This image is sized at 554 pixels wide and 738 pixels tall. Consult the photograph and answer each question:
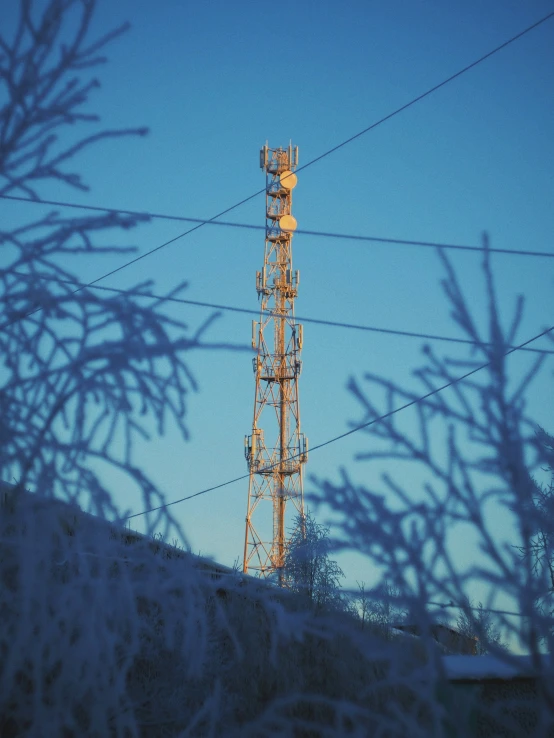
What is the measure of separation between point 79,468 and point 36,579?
0.39m

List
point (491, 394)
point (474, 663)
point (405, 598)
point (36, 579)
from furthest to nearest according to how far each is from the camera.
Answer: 1. point (474, 663)
2. point (36, 579)
3. point (491, 394)
4. point (405, 598)

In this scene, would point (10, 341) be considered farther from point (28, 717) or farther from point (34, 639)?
point (28, 717)

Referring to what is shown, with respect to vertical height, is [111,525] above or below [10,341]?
below

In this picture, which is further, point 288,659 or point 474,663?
point 288,659

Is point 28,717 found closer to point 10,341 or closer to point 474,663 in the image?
point 10,341

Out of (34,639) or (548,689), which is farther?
(34,639)

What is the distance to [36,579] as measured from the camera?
8.04 ft

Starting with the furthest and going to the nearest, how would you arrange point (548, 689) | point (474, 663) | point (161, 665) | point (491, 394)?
point (161, 665), point (474, 663), point (491, 394), point (548, 689)

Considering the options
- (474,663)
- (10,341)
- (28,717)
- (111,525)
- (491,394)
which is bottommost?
(28,717)

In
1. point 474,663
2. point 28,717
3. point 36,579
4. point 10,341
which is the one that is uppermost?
point 10,341

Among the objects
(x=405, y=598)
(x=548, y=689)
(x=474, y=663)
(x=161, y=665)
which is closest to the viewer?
(x=548, y=689)

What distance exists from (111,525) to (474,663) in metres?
1.59

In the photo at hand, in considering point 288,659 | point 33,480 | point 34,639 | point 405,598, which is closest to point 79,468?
point 33,480

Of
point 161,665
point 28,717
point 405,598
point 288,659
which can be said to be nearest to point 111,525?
point 28,717
